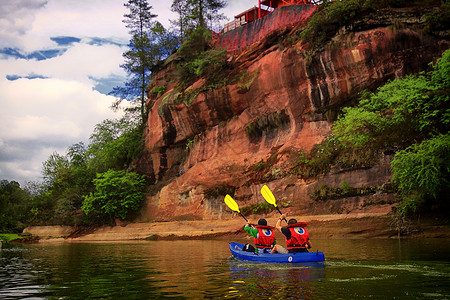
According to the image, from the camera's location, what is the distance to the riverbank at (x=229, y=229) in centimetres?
1716

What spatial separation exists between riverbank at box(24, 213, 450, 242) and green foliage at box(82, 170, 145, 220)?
56.4 inches

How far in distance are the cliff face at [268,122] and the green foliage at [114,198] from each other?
1776mm

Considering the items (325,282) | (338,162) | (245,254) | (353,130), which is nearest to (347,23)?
(353,130)

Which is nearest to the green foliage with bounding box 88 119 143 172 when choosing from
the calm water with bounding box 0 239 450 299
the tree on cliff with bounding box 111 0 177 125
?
the tree on cliff with bounding box 111 0 177 125

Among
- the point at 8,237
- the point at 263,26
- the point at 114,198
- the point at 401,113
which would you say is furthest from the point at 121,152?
the point at 401,113

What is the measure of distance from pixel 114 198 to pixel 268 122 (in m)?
16.0

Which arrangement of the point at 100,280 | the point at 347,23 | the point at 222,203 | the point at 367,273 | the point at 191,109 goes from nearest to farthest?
1. the point at 367,273
2. the point at 100,280
3. the point at 347,23
4. the point at 222,203
5. the point at 191,109

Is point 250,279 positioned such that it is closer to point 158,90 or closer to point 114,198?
point 114,198

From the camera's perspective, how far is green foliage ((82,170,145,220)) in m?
34.8

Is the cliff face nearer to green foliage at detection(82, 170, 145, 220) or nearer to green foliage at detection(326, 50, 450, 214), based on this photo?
green foliage at detection(326, 50, 450, 214)

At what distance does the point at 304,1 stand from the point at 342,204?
22.1m

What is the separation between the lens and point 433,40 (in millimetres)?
23328

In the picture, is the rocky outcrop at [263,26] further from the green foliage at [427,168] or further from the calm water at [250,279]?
the calm water at [250,279]

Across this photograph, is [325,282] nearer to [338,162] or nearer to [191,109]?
[338,162]
